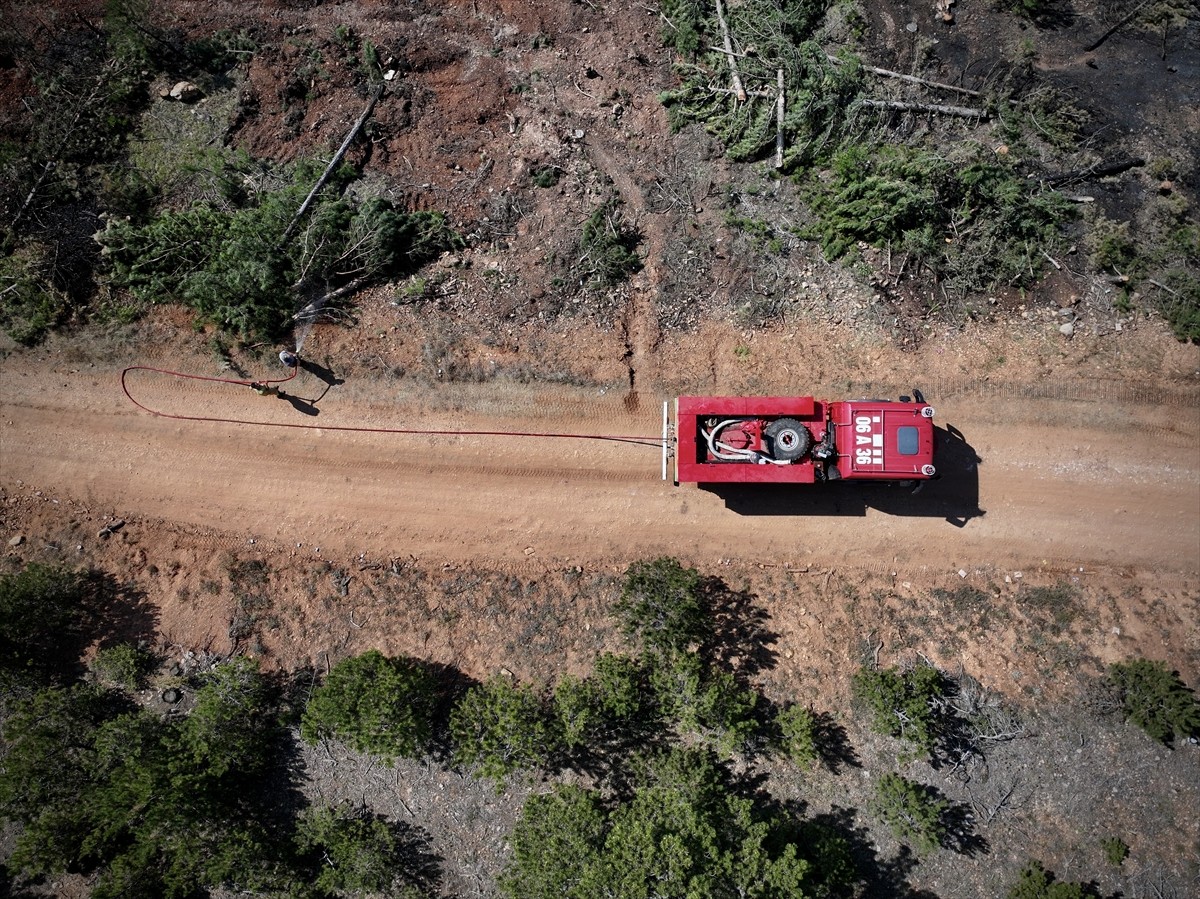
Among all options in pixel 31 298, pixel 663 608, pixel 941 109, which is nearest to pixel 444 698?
pixel 663 608

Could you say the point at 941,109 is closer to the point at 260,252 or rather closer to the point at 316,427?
the point at 260,252

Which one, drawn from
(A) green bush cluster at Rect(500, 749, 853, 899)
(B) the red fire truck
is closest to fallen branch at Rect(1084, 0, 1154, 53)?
(B) the red fire truck

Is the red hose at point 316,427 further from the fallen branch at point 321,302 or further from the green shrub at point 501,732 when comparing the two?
the green shrub at point 501,732

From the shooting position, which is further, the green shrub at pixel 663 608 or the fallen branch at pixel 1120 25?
Answer: the fallen branch at pixel 1120 25

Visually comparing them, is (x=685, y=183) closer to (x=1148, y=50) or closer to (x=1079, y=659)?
(x=1148, y=50)

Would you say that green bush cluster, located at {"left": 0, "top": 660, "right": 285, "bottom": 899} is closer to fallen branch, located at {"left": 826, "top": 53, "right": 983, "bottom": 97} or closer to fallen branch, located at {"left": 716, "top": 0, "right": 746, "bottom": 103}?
fallen branch, located at {"left": 716, "top": 0, "right": 746, "bottom": 103}

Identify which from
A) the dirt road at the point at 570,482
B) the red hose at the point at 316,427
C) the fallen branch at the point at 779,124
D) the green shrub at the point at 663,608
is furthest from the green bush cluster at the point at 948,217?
the green shrub at the point at 663,608

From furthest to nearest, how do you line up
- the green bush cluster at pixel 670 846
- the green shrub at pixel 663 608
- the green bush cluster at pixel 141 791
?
the green shrub at pixel 663 608, the green bush cluster at pixel 141 791, the green bush cluster at pixel 670 846
